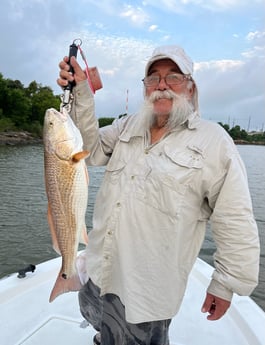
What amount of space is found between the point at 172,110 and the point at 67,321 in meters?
2.36

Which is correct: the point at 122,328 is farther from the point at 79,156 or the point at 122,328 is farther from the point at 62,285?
the point at 79,156

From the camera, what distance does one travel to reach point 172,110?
2.22 metres

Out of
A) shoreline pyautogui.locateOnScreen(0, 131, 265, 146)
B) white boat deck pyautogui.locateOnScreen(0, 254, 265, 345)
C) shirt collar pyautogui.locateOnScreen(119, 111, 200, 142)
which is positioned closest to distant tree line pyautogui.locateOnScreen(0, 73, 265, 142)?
shoreline pyautogui.locateOnScreen(0, 131, 265, 146)

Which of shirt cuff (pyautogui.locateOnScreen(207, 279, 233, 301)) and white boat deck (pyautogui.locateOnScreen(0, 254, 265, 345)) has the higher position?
shirt cuff (pyautogui.locateOnScreen(207, 279, 233, 301))

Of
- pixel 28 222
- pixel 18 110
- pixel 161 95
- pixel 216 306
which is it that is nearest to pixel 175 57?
pixel 161 95

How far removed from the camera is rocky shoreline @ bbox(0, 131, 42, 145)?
4364cm

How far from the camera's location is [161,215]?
2.06 m

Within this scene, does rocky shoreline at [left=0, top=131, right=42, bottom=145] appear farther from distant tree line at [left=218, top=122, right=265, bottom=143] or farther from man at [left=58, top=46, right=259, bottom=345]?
distant tree line at [left=218, top=122, right=265, bottom=143]

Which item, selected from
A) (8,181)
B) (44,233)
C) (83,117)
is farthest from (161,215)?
(8,181)

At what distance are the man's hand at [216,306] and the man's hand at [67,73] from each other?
1.54 m

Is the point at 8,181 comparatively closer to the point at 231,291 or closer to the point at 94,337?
the point at 94,337

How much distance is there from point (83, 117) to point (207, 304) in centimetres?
140

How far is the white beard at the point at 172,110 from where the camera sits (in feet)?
7.27

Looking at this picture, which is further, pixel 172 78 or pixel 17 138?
pixel 17 138
